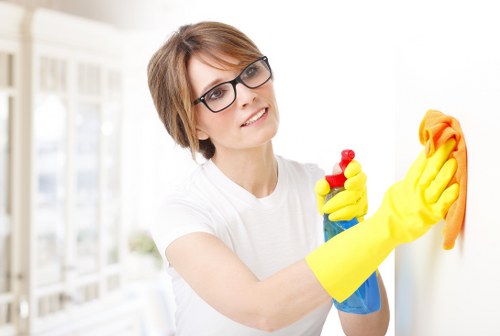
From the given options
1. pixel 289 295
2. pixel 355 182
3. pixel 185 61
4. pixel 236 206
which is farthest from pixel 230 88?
pixel 289 295

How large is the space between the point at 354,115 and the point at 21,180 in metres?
1.89

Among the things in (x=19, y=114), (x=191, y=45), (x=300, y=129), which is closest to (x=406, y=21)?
(x=191, y=45)

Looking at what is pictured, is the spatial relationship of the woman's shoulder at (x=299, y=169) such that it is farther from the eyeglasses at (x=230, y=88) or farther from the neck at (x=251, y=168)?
the eyeglasses at (x=230, y=88)

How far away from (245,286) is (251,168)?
458 millimetres

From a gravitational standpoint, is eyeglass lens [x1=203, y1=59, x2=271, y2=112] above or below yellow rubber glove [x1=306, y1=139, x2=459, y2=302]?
above

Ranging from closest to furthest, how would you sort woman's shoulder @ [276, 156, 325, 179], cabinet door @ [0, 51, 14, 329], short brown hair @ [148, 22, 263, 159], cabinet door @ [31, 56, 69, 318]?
short brown hair @ [148, 22, 263, 159], woman's shoulder @ [276, 156, 325, 179], cabinet door @ [0, 51, 14, 329], cabinet door @ [31, 56, 69, 318]

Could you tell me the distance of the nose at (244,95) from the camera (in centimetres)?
114

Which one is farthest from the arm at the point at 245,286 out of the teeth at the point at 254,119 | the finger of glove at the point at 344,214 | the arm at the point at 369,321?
the arm at the point at 369,321

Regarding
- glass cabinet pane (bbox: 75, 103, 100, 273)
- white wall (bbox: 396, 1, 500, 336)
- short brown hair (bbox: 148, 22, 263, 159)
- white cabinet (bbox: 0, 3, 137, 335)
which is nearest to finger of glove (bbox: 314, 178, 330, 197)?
white wall (bbox: 396, 1, 500, 336)

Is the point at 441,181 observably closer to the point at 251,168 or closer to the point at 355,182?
the point at 355,182

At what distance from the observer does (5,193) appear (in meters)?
3.00

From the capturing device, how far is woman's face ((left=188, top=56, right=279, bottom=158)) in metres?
1.14

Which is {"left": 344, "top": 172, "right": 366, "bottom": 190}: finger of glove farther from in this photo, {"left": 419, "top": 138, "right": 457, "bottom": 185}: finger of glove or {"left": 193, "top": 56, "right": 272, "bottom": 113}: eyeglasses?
{"left": 193, "top": 56, "right": 272, "bottom": 113}: eyeglasses

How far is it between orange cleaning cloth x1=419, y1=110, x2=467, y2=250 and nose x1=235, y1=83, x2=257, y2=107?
470 mm
